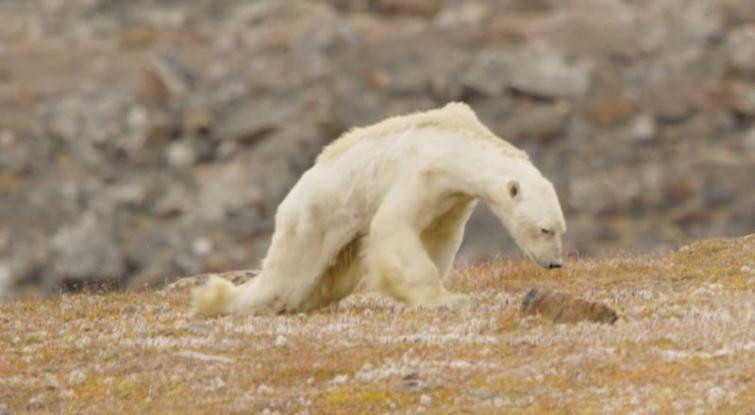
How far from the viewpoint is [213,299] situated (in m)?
23.5

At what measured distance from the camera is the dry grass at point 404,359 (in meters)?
17.0

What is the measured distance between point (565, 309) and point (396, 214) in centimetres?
310

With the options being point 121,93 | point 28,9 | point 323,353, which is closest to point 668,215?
point 121,93

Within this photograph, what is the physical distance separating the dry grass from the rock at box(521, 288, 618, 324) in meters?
0.15

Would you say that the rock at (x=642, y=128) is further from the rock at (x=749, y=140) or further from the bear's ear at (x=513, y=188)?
the bear's ear at (x=513, y=188)

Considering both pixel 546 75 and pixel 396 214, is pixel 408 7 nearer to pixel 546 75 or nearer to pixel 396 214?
pixel 546 75

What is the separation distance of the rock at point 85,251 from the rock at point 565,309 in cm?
5281

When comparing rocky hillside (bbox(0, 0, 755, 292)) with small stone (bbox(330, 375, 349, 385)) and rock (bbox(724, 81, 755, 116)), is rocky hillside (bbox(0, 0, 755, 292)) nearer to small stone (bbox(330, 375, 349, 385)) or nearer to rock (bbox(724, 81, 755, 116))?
rock (bbox(724, 81, 755, 116))

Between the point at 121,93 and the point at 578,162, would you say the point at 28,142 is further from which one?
the point at 578,162

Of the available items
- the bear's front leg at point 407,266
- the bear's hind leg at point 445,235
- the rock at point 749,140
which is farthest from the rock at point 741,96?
the bear's front leg at point 407,266

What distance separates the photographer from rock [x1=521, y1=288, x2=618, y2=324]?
20125 millimetres

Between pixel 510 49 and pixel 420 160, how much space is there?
241ft

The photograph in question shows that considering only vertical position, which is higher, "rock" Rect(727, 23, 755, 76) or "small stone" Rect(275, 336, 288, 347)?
"small stone" Rect(275, 336, 288, 347)

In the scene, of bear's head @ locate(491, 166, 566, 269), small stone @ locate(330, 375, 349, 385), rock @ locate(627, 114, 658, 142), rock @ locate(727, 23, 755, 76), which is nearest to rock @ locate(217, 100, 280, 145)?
rock @ locate(627, 114, 658, 142)
